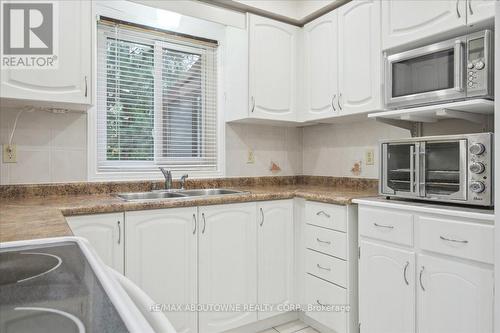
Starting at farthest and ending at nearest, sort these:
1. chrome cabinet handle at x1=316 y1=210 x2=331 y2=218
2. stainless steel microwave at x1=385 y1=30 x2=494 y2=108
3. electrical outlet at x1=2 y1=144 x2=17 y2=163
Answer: chrome cabinet handle at x1=316 y1=210 x2=331 y2=218 → electrical outlet at x1=2 y1=144 x2=17 y2=163 → stainless steel microwave at x1=385 y1=30 x2=494 y2=108

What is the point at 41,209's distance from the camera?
1.53 metres

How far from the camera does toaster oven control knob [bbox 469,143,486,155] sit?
1482mm

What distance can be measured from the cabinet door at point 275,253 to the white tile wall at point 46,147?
1.22 meters

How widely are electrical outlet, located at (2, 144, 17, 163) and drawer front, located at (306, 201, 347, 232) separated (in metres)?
1.81

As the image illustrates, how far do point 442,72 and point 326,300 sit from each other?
58.0 inches

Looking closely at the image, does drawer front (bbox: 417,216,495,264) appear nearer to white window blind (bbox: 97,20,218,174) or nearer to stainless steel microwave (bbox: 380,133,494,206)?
stainless steel microwave (bbox: 380,133,494,206)

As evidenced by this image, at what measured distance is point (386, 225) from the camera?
1.79m

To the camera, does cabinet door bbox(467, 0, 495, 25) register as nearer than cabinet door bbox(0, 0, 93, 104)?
Yes

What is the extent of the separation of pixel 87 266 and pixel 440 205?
1.59m

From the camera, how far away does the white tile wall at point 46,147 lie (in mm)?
1980

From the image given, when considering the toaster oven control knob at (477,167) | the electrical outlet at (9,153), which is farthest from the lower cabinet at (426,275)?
the electrical outlet at (9,153)

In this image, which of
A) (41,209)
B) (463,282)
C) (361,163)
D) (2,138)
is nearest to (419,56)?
(361,163)

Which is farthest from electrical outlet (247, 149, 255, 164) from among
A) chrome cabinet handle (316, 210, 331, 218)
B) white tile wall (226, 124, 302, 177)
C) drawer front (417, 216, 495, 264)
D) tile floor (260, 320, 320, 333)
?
drawer front (417, 216, 495, 264)

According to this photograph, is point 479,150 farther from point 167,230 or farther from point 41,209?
point 41,209
